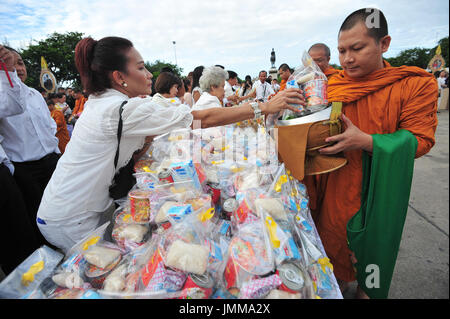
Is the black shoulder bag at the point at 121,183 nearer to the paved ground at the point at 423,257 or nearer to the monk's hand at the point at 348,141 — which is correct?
the monk's hand at the point at 348,141

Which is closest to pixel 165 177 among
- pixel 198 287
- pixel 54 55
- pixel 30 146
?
pixel 198 287

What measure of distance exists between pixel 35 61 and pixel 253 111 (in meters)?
36.4

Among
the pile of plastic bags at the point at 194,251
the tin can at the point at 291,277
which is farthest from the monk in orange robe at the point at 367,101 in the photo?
the tin can at the point at 291,277

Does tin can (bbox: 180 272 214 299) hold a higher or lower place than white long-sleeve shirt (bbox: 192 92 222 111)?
lower

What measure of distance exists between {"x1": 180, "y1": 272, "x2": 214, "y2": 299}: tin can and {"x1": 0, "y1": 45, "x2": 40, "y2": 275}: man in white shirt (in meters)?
1.84

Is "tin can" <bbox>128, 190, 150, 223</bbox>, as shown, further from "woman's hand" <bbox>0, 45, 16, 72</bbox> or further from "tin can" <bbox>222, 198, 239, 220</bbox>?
"woman's hand" <bbox>0, 45, 16, 72</bbox>

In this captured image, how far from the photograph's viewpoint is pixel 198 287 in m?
0.76

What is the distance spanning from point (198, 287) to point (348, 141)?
1082mm

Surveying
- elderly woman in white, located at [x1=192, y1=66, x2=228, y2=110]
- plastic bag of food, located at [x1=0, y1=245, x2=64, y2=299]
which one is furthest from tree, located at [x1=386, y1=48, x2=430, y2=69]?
plastic bag of food, located at [x1=0, y1=245, x2=64, y2=299]

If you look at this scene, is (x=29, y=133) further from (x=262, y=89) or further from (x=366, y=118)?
(x=262, y=89)

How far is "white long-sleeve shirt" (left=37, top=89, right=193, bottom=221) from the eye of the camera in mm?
1208

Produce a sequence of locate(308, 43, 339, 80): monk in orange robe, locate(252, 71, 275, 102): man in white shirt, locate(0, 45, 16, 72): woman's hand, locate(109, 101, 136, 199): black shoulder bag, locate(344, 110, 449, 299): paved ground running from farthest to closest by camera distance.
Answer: locate(252, 71, 275, 102): man in white shirt
locate(308, 43, 339, 80): monk in orange robe
locate(344, 110, 449, 299): paved ground
locate(0, 45, 16, 72): woman's hand
locate(109, 101, 136, 199): black shoulder bag
